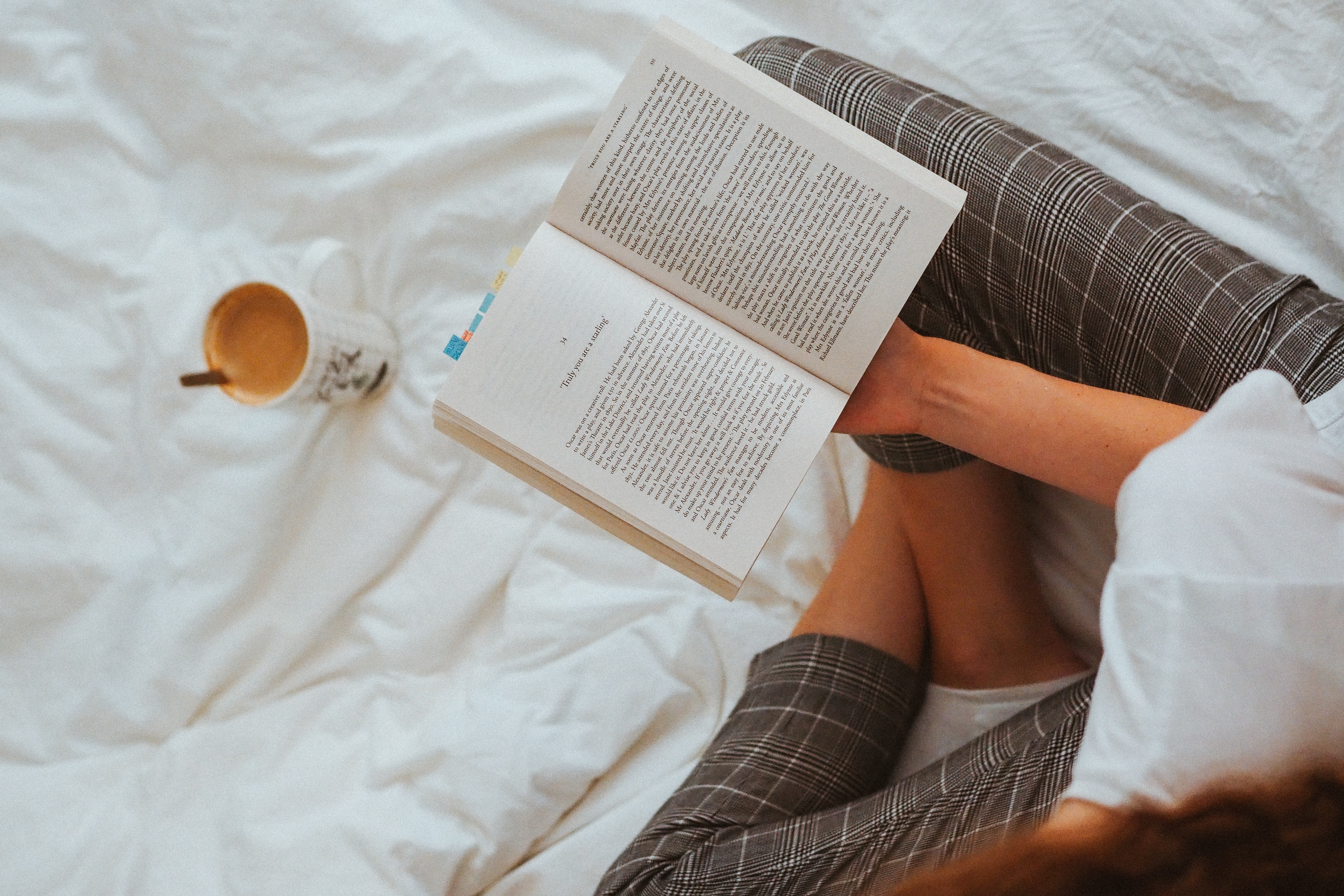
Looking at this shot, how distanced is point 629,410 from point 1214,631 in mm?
298

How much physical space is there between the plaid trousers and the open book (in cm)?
12

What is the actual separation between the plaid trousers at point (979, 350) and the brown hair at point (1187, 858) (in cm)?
18

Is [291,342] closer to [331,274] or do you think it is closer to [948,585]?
[331,274]

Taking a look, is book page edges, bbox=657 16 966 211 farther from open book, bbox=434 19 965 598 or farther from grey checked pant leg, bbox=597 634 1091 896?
grey checked pant leg, bbox=597 634 1091 896

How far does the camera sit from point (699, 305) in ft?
1.76

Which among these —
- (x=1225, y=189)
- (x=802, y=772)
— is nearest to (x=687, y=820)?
(x=802, y=772)

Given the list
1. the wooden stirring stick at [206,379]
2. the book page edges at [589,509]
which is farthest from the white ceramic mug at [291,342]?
the book page edges at [589,509]

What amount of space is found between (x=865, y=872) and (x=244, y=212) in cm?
74

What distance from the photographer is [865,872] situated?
536mm

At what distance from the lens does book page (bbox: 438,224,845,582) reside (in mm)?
518

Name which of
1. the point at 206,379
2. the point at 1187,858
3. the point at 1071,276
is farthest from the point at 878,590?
the point at 206,379

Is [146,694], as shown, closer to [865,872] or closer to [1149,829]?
[865,872]

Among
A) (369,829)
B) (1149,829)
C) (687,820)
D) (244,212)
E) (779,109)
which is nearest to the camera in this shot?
(1149,829)

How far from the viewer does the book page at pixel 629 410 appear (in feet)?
1.70
